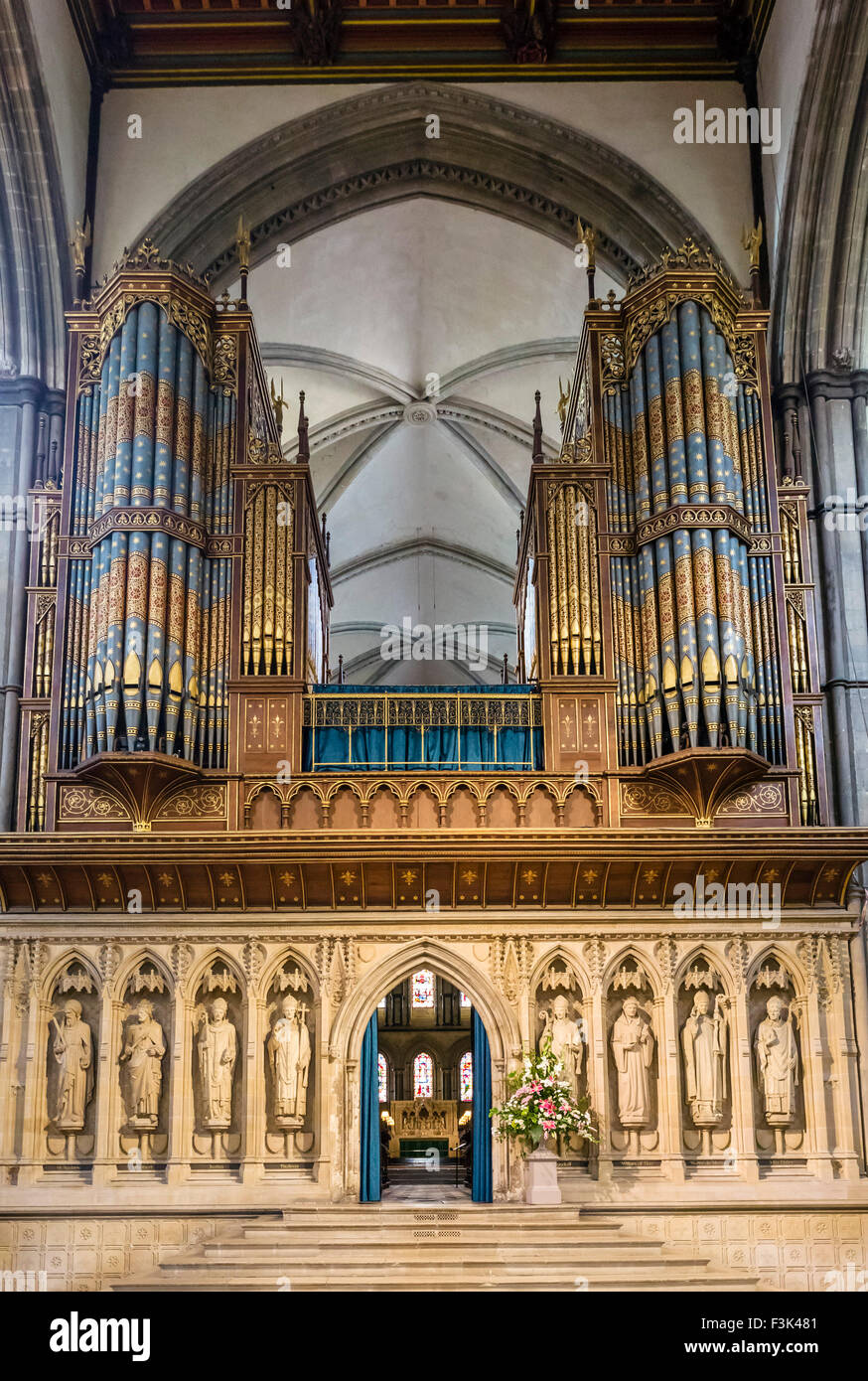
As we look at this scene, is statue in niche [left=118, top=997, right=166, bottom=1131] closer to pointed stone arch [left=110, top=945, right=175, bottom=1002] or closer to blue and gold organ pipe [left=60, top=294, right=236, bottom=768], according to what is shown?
pointed stone arch [left=110, top=945, right=175, bottom=1002]

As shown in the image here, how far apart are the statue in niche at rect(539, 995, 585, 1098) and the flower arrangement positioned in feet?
0.94

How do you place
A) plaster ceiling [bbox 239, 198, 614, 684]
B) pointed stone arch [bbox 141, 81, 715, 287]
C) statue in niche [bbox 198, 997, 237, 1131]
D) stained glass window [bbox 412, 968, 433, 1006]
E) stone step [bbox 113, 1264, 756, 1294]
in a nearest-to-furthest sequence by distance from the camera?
stone step [bbox 113, 1264, 756, 1294]
statue in niche [bbox 198, 997, 237, 1131]
pointed stone arch [bbox 141, 81, 715, 287]
plaster ceiling [bbox 239, 198, 614, 684]
stained glass window [bbox 412, 968, 433, 1006]

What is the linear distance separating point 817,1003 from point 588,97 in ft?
38.6

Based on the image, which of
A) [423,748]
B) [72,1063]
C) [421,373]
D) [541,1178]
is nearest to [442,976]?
[541,1178]

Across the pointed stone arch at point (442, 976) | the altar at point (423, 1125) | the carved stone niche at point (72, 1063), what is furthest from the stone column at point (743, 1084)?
the altar at point (423, 1125)

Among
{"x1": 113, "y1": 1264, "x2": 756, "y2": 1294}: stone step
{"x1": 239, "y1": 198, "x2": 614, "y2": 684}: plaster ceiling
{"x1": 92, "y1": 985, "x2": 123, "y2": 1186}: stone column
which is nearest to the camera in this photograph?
{"x1": 113, "y1": 1264, "x2": 756, "y2": 1294}: stone step

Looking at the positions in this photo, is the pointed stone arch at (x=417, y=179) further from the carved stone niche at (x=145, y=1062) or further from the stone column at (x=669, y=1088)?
the stone column at (x=669, y=1088)

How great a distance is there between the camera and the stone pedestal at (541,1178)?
1341cm

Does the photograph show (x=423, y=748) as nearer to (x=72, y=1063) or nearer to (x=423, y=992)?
(x=72, y=1063)

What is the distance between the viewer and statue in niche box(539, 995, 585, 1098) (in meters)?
14.4

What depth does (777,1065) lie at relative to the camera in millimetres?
14297

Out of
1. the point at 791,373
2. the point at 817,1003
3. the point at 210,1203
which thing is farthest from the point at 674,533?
the point at 210,1203

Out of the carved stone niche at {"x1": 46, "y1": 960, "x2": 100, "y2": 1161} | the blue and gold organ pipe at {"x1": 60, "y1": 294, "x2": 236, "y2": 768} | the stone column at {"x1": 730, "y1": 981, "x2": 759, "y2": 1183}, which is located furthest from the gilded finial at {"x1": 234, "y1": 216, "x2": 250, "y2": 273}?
the stone column at {"x1": 730, "y1": 981, "x2": 759, "y2": 1183}

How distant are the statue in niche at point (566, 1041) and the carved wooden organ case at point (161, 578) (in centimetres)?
370
